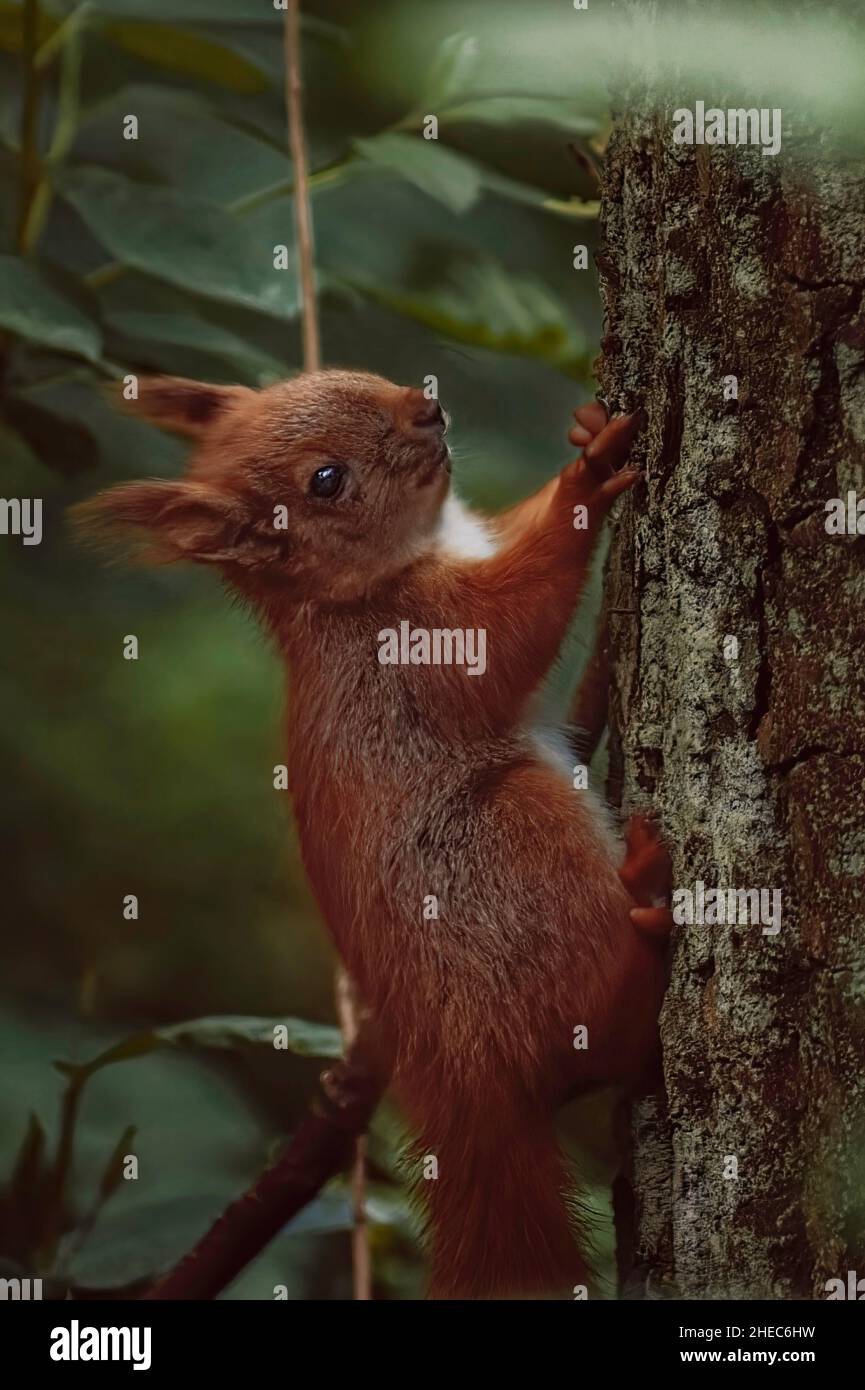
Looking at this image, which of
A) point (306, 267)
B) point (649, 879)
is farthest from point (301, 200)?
point (649, 879)

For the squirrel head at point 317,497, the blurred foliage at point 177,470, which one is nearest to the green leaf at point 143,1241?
the blurred foliage at point 177,470

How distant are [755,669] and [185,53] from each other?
3.30 ft

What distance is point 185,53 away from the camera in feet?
4.94

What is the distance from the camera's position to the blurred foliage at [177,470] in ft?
4.91

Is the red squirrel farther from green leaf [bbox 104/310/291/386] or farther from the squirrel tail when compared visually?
green leaf [bbox 104/310/291/386]

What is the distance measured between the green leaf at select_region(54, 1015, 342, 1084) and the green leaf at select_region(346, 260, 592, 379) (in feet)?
2.75

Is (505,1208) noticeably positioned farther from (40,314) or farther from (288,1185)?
(40,314)

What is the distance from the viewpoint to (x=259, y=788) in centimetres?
154

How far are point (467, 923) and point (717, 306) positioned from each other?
2.04 feet

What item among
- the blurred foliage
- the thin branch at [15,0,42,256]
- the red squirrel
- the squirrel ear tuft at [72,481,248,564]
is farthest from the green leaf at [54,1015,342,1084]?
the thin branch at [15,0,42,256]

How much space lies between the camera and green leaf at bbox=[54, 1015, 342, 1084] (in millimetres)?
1484

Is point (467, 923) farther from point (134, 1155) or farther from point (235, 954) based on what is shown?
point (134, 1155)
